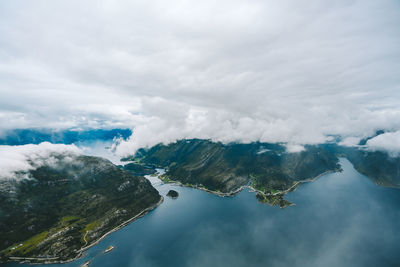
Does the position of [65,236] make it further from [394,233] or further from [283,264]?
[394,233]

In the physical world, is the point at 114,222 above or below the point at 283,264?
below

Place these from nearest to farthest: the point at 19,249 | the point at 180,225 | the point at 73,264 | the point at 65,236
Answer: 1. the point at 73,264
2. the point at 19,249
3. the point at 65,236
4. the point at 180,225

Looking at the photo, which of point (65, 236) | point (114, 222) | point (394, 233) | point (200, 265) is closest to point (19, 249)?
point (65, 236)

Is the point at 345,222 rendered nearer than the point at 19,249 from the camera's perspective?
No

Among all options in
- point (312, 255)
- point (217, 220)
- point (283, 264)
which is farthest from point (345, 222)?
point (217, 220)

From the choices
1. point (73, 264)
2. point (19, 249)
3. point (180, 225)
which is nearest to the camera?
point (73, 264)

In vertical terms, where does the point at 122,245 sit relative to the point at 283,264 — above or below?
below

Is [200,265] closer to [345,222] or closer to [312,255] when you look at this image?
[312,255]

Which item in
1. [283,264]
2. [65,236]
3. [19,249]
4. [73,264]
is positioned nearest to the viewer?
[283,264]

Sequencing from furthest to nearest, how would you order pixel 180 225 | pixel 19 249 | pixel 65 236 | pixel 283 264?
pixel 180 225
pixel 65 236
pixel 19 249
pixel 283 264
